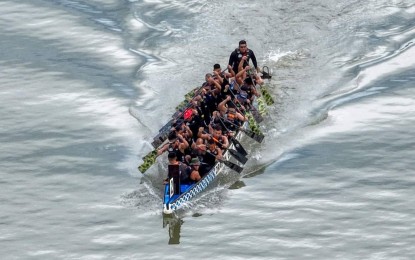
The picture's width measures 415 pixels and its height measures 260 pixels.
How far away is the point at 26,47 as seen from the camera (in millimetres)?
47844

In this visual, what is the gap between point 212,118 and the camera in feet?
124

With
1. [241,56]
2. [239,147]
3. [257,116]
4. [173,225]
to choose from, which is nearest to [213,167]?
[239,147]

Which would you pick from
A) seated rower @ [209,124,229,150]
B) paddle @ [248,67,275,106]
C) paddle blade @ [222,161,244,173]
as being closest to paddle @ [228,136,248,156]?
seated rower @ [209,124,229,150]

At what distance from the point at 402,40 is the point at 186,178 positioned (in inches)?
618

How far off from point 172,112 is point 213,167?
228 inches

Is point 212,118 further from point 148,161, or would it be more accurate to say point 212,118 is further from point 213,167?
point 148,161

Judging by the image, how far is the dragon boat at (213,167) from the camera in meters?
33.8

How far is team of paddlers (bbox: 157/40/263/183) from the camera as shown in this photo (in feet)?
117

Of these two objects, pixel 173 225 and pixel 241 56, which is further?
pixel 241 56

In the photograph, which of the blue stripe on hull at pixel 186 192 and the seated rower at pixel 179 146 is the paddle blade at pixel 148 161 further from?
the blue stripe on hull at pixel 186 192

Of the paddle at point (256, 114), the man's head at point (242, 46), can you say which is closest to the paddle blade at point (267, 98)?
the paddle at point (256, 114)

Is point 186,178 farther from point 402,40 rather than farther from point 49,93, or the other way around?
point 402,40

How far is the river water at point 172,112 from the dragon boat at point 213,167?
0.48m

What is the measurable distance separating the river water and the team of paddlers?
1.04 m
